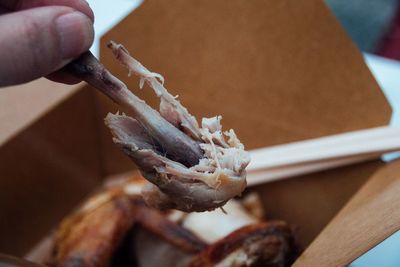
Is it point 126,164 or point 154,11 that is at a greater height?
point 154,11

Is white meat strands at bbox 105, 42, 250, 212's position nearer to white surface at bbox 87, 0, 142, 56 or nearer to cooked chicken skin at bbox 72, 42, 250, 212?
cooked chicken skin at bbox 72, 42, 250, 212

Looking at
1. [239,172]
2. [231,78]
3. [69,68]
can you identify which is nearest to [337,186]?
[231,78]

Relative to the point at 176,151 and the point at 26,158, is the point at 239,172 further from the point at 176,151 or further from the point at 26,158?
the point at 26,158

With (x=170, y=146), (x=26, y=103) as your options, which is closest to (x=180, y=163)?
(x=170, y=146)

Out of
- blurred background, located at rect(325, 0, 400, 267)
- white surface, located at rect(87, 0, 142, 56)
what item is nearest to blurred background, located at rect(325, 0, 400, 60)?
blurred background, located at rect(325, 0, 400, 267)

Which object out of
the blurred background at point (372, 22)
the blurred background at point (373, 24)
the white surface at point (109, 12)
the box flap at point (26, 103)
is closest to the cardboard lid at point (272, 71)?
the box flap at point (26, 103)

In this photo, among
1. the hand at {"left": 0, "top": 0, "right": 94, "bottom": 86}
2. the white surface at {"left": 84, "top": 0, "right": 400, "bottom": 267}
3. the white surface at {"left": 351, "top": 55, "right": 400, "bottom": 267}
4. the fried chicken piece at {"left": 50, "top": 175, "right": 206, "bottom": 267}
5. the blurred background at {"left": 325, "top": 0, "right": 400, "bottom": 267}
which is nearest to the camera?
the hand at {"left": 0, "top": 0, "right": 94, "bottom": 86}
